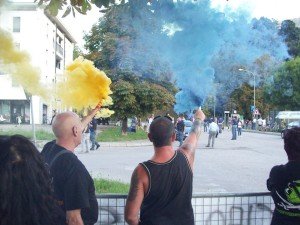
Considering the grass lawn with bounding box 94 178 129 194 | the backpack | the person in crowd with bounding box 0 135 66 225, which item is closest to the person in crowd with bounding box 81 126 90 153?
the backpack

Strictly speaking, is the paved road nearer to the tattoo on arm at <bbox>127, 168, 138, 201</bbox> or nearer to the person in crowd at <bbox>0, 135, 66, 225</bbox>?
the tattoo on arm at <bbox>127, 168, 138, 201</bbox>

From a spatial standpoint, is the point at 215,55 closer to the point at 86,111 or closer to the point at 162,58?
the point at 162,58

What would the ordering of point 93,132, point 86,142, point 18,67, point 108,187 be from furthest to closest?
point 93,132, point 86,142, point 108,187, point 18,67

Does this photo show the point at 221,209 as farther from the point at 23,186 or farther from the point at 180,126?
the point at 180,126

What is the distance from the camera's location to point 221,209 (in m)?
4.54

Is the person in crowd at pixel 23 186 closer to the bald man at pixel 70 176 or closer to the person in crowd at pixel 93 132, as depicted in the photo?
the bald man at pixel 70 176

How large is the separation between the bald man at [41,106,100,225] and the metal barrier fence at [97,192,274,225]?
903 mm

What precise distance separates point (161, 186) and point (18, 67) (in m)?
1.79

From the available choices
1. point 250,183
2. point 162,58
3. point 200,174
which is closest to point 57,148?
point 162,58

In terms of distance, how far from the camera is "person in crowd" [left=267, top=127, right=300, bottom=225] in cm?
368

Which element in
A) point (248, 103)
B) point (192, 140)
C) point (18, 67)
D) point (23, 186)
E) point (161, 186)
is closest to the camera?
point (23, 186)

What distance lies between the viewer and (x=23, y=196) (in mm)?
2070

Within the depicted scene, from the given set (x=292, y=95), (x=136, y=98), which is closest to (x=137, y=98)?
(x=136, y=98)

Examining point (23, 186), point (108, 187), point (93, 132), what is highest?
point (23, 186)
